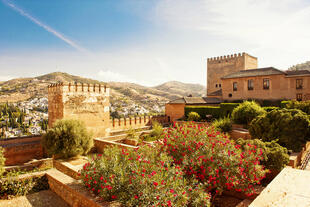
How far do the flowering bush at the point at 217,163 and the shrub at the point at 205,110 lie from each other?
1309 centimetres

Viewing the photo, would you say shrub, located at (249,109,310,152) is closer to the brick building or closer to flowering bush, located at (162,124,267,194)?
flowering bush, located at (162,124,267,194)

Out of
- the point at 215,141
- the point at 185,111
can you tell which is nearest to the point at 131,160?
the point at 215,141

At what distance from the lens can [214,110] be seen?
19.0 m

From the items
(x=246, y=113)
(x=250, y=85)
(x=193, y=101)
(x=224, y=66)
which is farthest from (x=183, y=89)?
(x=246, y=113)

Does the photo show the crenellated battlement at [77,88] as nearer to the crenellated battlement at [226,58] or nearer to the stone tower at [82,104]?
the stone tower at [82,104]

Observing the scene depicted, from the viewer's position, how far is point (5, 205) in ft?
19.6

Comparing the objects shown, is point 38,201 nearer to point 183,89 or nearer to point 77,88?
point 77,88

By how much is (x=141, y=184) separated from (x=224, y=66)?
30.9 m

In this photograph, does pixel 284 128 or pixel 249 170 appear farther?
pixel 284 128

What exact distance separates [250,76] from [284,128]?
14.2m

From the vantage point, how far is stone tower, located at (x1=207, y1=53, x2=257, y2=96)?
2967 cm

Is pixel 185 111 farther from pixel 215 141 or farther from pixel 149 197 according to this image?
pixel 149 197

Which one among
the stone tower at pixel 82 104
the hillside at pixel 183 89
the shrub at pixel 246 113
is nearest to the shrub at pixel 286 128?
the shrub at pixel 246 113

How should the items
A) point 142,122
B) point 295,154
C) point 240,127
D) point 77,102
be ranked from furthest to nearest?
point 142,122
point 240,127
point 77,102
point 295,154
